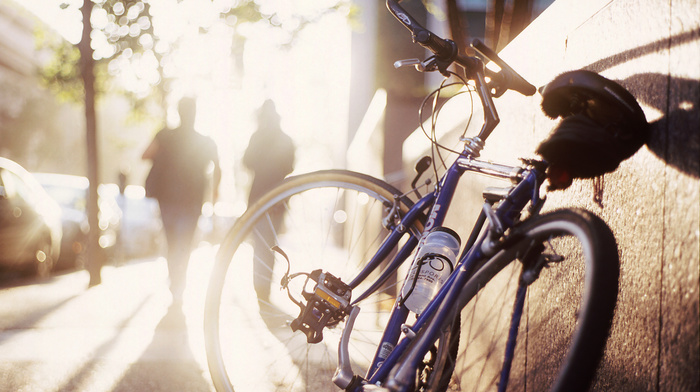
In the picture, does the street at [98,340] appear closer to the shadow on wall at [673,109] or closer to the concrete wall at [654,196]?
the concrete wall at [654,196]

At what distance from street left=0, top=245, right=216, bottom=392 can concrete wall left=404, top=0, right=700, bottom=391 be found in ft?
7.10

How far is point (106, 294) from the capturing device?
6227 millimetres

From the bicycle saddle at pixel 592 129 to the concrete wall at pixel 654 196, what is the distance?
10 centimetres

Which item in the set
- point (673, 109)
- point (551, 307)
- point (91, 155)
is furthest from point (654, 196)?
point (91, 155)

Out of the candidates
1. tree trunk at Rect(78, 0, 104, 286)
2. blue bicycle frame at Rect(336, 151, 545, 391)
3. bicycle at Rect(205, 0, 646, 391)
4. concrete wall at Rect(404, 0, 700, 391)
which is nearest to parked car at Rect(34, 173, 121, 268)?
tree trunk at Rect(78, 0, 104, 286)

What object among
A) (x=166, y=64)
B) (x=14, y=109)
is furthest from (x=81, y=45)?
(x=14, y=109)

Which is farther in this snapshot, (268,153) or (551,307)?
(268,153)

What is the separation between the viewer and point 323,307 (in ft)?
6.56

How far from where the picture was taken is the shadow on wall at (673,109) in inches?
50.8

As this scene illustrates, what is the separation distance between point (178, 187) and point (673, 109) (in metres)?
4.26

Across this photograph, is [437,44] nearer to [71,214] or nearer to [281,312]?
[281,312]

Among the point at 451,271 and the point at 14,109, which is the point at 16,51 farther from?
the point at 451,271

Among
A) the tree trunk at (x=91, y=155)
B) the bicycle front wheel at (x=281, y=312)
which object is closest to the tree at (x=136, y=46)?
the tree trunk at (x=91, y=155)

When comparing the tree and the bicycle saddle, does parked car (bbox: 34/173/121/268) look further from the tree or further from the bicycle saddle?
the bicycle saddle
